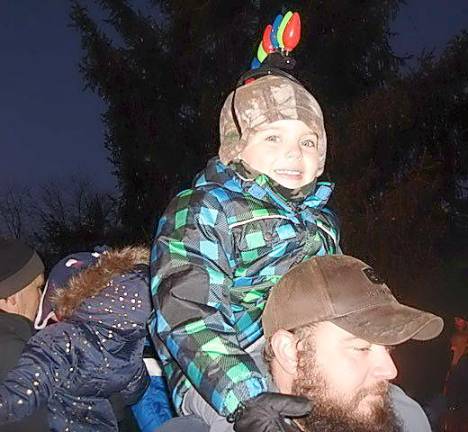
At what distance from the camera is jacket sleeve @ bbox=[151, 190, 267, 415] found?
210 cm

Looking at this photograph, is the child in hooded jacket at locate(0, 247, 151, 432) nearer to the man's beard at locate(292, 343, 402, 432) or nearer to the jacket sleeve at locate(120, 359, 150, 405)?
the jacket sleeve at locate(120, 359, 150, 405)

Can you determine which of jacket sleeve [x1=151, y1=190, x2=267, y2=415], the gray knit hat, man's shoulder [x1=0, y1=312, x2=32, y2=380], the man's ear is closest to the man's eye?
jacket sleeve [x1=151, y1=190, x2=267, y2=415]

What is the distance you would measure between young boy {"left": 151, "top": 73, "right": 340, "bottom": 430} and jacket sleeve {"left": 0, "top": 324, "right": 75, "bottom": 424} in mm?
878

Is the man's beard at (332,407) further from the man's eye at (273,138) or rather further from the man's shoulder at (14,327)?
the man's shoulder at (14,327)

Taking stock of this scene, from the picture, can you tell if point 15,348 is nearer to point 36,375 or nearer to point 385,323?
point 36,375

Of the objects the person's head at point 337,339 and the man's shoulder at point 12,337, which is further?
the man's shoulder at point 12,337

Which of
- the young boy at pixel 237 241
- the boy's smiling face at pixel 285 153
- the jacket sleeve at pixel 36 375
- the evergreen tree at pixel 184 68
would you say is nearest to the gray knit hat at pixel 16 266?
the jacket sleeve at pixel 36 375

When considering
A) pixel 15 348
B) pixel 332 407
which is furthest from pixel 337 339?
pixel 15 348

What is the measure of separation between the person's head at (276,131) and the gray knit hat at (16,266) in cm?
157

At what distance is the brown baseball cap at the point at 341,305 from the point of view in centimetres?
229

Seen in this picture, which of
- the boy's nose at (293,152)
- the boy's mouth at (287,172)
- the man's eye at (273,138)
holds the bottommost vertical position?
the boy's mouth at (287,172)

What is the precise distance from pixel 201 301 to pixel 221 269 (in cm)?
15

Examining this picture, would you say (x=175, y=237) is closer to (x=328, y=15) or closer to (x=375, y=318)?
(x=375, y=318)

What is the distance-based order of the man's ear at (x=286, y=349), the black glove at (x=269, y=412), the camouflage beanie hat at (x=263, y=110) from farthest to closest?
the camouflage beanie hat at (x=263, y=110) < the man's ear at (x=286, y=349) < the black glove at (x=269, y=412)
